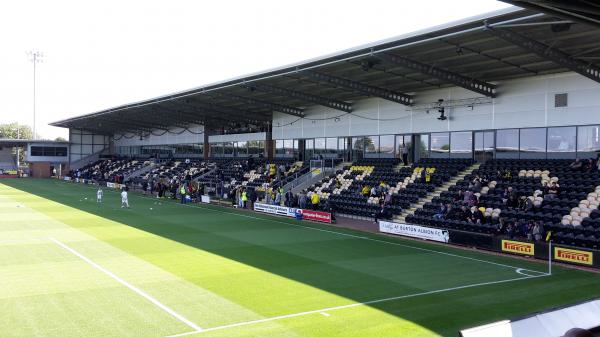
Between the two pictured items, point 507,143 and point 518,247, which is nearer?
point 518,247

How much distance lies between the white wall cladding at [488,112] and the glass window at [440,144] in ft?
2.19

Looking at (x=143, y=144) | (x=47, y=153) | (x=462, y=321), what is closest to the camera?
(x=462, y=321)

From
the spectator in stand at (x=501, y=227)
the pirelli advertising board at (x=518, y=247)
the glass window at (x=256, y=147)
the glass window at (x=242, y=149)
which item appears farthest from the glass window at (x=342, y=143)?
the pirelli advertising board at (x=518, y=247)

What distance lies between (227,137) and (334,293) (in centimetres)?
4779

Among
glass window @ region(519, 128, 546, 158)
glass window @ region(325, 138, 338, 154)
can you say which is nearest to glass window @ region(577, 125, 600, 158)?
glass window @ region(519, 128, 546, 158)

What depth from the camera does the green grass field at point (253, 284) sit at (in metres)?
11.5

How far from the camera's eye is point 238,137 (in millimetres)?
58719

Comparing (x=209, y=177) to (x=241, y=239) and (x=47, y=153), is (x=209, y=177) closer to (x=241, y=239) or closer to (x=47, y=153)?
(x=241, y=239)

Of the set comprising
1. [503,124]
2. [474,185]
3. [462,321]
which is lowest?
[462,321]

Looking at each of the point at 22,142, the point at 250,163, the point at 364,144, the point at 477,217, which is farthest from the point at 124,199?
the point at 22,142

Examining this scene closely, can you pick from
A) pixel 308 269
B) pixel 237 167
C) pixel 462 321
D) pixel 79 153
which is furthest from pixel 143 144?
pixel 462 321

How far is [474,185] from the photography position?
28984mm

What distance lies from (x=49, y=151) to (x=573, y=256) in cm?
8527

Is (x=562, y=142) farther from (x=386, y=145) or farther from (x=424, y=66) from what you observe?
(x=386, y=145)
